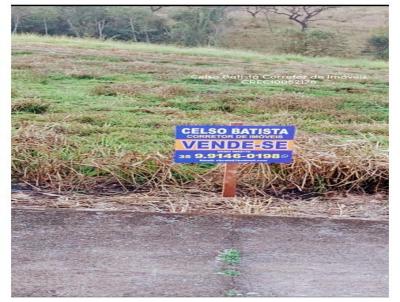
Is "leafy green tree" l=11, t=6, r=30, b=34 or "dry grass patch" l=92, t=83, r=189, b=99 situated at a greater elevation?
"leafy green tree" l=11, t=6, r=30, b=34

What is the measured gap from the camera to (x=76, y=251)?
4.35 meters

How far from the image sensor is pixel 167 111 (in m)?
5.14

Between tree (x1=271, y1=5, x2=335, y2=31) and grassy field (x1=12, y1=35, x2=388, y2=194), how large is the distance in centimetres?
30

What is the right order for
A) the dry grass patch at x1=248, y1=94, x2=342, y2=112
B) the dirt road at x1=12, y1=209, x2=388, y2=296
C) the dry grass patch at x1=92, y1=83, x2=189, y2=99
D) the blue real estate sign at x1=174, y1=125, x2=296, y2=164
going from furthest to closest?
the dry grass patch at x1=92, y1=83, x2=189, y2=99, the dry grass patch at x1=248, y1=94, x2=342, y2=112, the blue real estate sign at x1=174, y1=125, x2=296, y2=164, the dirt road at x1=12, y1=209, x2=388, y2=296

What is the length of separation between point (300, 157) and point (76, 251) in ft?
6.33

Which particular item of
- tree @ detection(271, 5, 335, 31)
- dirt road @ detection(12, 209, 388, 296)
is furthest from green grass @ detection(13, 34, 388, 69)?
dirt road @ detection(12, 209, 388, 296)

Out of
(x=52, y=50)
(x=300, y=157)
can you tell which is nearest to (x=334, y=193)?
(x=300, y=157)

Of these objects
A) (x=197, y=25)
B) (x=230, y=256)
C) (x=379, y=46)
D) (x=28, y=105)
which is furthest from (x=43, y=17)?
(x=379, y=46)

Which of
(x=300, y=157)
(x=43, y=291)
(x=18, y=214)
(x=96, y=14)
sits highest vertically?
(x=96, y=14)

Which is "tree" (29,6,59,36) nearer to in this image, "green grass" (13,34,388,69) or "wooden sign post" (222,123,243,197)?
"green grass" (13,34,388,69)

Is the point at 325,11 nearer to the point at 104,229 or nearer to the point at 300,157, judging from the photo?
the point at 300,157

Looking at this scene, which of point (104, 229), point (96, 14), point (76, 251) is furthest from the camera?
point (96, 14)

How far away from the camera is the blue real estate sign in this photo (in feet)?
16.3

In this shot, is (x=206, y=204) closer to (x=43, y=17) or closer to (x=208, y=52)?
A: (x=208, y=52)
